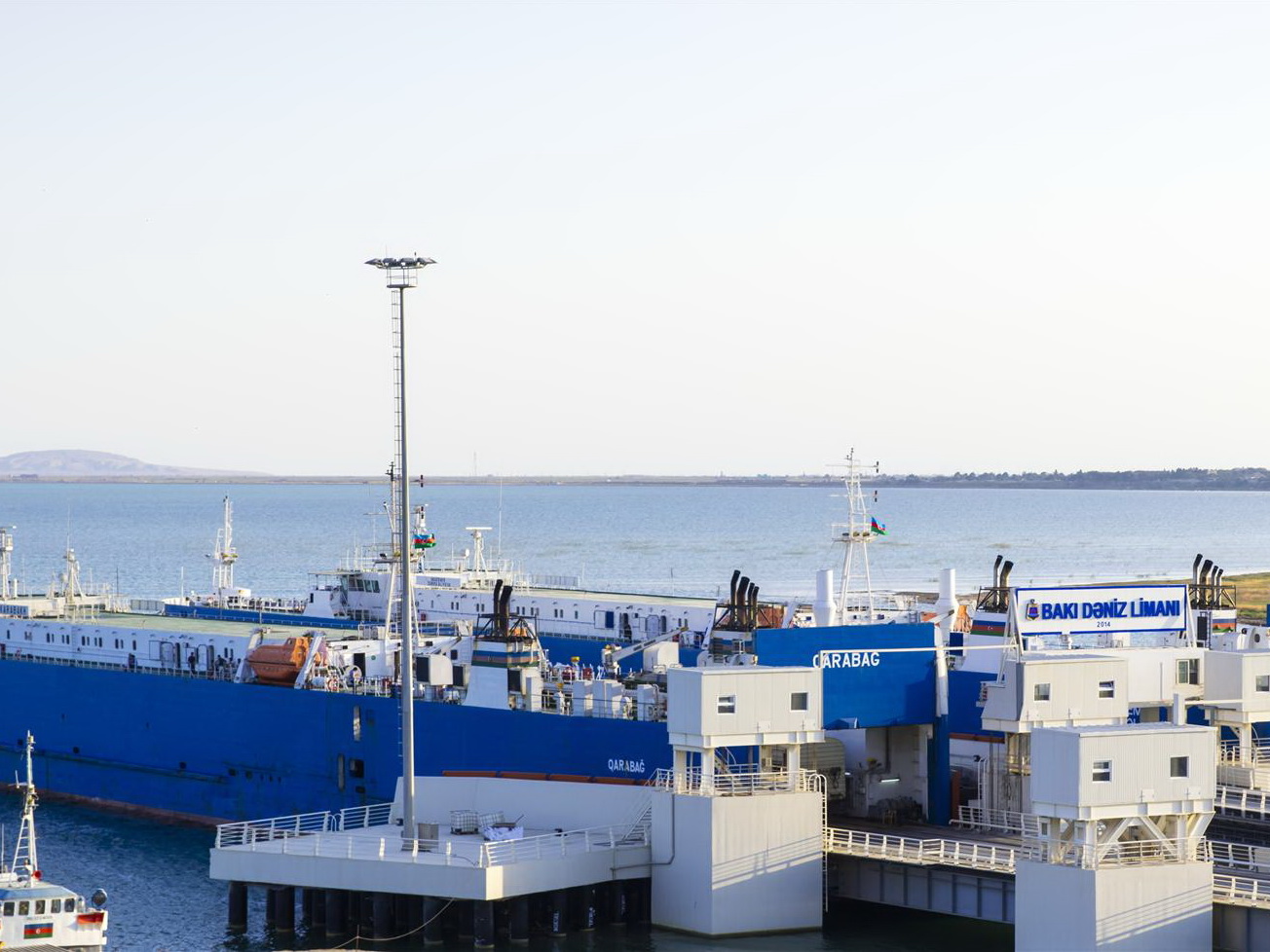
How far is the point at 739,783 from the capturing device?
1604 inches

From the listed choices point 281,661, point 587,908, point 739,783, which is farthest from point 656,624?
point 587,908

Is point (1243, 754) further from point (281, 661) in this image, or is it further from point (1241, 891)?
point (281, 661)

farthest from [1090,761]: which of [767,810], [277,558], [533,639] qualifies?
[277,558]

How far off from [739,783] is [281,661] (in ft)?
71.0

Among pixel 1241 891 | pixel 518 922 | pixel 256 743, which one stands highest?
pixel 256 743

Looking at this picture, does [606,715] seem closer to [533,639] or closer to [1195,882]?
[533,639]

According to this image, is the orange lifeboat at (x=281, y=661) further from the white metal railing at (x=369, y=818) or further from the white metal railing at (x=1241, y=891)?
the white metal railing at (x=1241, y=891)

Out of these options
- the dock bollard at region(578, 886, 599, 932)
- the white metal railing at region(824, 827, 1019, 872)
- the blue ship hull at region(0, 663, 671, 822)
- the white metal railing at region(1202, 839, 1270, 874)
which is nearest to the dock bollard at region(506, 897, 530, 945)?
the dock bollard at region(578, 886, 599, 932)

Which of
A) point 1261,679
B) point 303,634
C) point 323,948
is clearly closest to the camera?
point 323,948

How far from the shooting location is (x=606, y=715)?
1906 inches

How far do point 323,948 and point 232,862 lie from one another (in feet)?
10.1

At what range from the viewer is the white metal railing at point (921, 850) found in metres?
38.2

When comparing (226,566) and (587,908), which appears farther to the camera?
(226,566)

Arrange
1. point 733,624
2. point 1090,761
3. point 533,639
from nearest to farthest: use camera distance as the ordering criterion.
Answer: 1. point 1090,761
2. point 533,639
3. point 733,624
